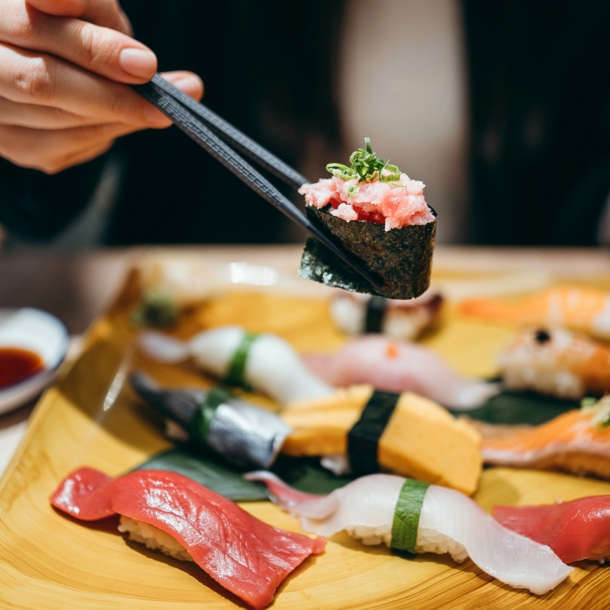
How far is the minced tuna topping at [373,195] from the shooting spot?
129 cm

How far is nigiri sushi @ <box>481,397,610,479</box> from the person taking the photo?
1721 mm

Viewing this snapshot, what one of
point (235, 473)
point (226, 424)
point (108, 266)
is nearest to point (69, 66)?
point (226, 424)

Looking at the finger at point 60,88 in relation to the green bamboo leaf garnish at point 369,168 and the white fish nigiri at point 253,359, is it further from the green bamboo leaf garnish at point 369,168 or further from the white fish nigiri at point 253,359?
the white fish nigiri at point 253,359

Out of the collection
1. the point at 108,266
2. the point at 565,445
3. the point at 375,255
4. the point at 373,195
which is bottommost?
the point at 108,266

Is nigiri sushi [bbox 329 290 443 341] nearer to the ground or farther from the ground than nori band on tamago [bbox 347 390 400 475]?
farther from the ground

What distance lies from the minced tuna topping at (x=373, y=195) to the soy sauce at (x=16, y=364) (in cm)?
147

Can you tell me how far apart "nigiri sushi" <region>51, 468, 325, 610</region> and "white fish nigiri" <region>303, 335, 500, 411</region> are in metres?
0.82

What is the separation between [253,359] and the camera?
7.62 ft

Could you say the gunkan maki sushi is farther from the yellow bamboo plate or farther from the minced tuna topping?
the yellow bamboo plate

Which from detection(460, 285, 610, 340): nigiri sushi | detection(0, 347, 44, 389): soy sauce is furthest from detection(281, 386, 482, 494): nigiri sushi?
detection(0, 347, 44, 389): soy sauce

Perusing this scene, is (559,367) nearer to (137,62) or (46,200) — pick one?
(137,62)

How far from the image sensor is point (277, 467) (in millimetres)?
1913

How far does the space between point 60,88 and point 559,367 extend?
2.06 metres

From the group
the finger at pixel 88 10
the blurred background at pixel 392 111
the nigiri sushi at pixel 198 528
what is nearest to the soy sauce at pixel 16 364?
the nigiri sushi at pixel 198 528
